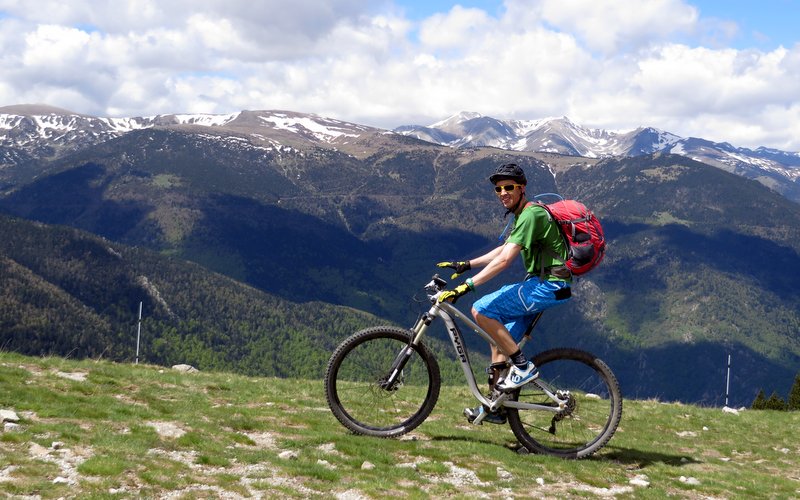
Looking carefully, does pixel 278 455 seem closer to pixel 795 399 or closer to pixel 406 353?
pixel 406 353

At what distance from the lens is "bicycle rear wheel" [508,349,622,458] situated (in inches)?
499

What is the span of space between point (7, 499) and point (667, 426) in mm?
17715

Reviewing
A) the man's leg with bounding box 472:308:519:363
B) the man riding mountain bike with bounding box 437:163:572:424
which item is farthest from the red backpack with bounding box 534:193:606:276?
the man's leg with bounding box 472:308:519:363

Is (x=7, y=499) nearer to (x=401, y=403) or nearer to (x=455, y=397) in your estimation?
(x=401, y=403)

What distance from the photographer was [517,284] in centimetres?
1201

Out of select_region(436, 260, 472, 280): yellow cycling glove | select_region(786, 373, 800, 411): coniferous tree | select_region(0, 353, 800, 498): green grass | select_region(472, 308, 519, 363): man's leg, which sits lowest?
select_region(786, 373, 800, 411): coniferous tree

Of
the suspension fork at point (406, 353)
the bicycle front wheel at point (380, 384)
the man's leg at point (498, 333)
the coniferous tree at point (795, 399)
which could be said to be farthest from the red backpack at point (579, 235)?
the coniferous tree at point (795, 399)

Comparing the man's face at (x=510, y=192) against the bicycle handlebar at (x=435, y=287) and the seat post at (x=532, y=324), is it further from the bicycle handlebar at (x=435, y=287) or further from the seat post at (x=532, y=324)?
the seat post at (x=532, y=324)

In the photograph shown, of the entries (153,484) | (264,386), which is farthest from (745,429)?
(153,484)

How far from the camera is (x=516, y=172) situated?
40.1 feet

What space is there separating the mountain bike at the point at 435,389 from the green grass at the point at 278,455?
494 mm

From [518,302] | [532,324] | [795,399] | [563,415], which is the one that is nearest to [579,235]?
[518,302]

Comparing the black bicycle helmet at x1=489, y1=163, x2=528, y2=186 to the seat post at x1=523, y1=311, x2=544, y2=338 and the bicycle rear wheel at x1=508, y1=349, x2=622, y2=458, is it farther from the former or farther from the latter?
the bicycle rear wheel at x1=508, y1=349, x2=622, y2=458

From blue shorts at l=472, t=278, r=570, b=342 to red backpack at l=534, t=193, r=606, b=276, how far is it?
47 centimetres
